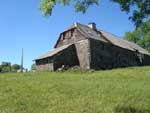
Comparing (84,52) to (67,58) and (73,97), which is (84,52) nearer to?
(67,58)

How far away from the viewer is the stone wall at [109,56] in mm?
53969

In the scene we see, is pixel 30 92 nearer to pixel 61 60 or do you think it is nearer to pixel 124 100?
pixel 124 100

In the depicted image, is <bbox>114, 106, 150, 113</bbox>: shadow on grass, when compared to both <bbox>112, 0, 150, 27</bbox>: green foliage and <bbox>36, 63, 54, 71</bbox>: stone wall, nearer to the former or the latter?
<bbox>112, 0, 150, 27</bbox>: green foliage

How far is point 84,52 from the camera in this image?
53.9 m

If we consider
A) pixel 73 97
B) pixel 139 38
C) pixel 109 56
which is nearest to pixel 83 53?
pixel 109 56

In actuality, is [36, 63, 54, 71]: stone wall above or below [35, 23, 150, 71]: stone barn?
below

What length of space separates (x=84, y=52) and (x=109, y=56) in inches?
222

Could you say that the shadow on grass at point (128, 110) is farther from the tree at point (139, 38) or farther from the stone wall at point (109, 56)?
the tree at point (139, 38)

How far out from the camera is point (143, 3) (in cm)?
1884

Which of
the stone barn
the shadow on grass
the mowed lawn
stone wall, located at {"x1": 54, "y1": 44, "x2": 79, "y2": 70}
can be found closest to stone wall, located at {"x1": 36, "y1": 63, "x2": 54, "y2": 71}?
the stone barn

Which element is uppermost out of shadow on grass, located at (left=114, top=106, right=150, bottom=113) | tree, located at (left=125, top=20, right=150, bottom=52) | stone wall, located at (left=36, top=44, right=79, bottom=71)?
tree, located at (left=125, top=20, right=150, bottom=52)

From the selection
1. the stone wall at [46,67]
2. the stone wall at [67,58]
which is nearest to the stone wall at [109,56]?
the stone wall at [67,58]

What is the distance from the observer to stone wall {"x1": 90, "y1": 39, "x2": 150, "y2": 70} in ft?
177

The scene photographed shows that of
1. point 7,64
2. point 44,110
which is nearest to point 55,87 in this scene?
point 44,110
